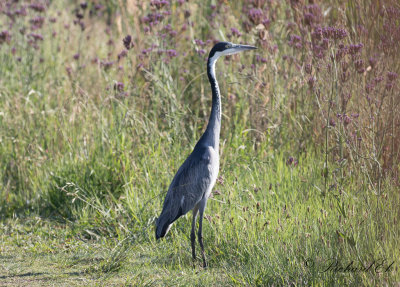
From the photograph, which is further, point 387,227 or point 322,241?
point 322,241

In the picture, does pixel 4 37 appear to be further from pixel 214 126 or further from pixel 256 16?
pixel 214 126

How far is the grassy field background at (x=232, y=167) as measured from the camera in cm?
387

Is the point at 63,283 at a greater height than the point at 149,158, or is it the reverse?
the point at 149,158

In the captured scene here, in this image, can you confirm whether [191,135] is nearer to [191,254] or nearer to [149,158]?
[149,158]

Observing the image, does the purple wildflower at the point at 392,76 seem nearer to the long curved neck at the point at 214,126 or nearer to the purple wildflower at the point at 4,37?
the long curved neck at the point at 214,126

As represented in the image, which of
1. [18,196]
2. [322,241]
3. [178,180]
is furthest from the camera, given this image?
[18,196]

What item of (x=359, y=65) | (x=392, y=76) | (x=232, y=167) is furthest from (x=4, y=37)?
(x=392, y=76)

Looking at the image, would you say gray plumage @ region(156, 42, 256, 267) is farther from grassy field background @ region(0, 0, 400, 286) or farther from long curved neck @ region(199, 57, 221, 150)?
grassy field background @ region(0, 0, 400, 286)

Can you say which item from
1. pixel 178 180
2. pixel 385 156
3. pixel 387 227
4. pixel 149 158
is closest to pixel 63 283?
pixel 178 180

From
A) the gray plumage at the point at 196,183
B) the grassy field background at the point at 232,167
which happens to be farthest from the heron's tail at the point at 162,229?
the grassy field background at the point at 232,167

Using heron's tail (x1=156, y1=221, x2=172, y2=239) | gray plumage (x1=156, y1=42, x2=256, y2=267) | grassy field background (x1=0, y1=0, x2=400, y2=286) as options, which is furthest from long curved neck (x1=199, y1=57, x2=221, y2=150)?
heron's tail (x1=156, y1=221, x2=172, y2=239)

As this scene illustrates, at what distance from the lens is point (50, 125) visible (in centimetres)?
624

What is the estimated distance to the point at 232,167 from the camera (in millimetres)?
5367

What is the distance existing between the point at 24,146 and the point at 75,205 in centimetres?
106
